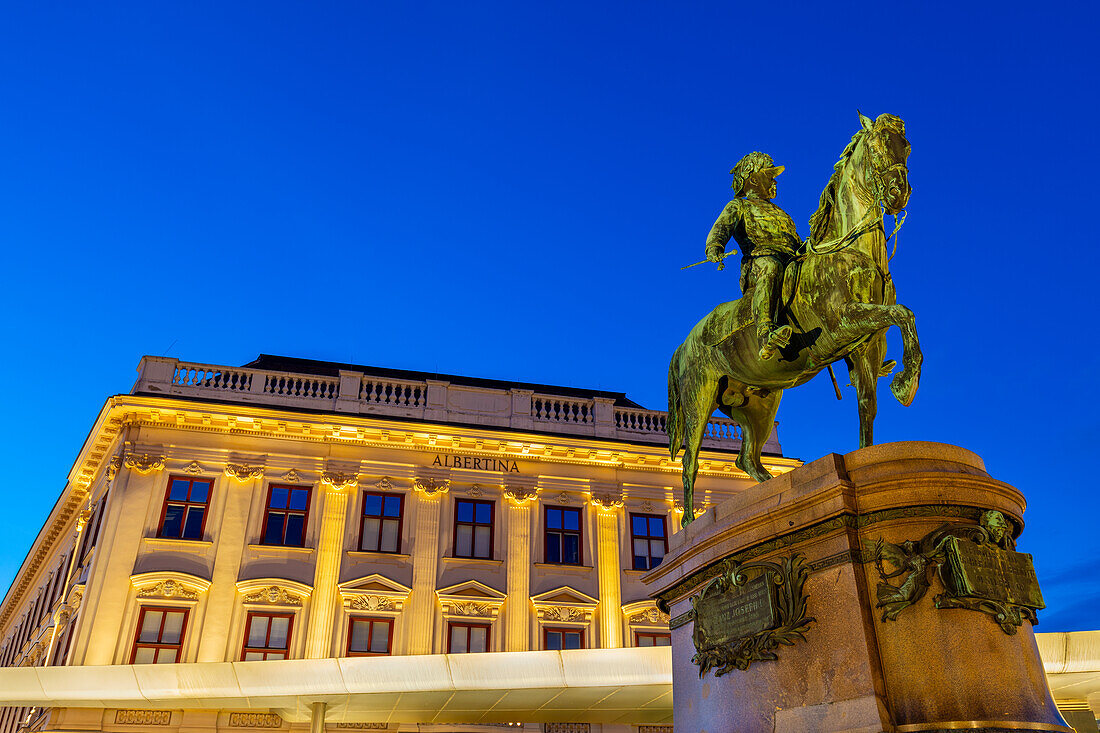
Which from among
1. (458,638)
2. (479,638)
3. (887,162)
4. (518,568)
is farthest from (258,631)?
(887,162)

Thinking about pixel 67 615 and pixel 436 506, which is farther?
pixel 436 506

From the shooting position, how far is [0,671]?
1443cm

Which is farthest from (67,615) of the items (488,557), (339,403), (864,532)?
(864,532)

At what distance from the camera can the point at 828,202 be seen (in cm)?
692

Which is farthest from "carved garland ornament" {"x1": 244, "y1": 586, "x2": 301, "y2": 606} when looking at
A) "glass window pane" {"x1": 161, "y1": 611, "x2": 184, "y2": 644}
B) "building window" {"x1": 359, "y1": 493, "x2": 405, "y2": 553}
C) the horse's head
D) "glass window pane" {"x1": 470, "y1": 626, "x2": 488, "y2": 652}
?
the horse's head

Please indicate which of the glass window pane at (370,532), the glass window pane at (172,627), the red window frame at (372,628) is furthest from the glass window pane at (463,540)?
the glass window pane at (172,627)

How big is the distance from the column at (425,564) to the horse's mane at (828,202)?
18198 mm

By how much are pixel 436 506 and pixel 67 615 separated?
968 centimetres

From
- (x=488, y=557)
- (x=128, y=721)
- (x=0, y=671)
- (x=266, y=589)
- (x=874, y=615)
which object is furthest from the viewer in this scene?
(x=488, y=557)

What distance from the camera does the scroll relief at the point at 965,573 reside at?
4.98 m

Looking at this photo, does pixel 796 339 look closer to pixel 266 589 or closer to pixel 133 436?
pixel 266 589

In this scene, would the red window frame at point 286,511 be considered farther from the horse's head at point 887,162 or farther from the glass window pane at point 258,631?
the horse's head at point 887,162

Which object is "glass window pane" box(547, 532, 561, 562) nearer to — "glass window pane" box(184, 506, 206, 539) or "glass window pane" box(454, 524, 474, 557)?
"glass window pane" box(454, 524, 474, 557)

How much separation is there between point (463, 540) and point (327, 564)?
Answer: 11.9 ft
